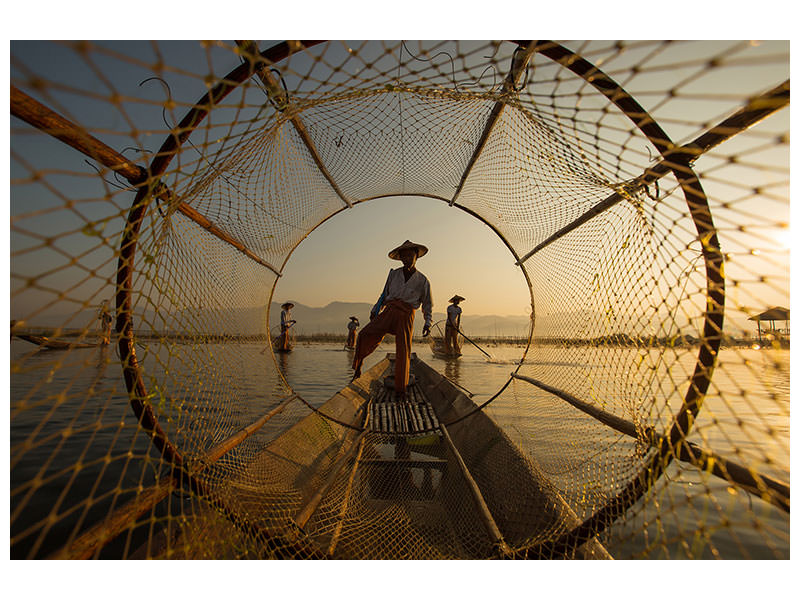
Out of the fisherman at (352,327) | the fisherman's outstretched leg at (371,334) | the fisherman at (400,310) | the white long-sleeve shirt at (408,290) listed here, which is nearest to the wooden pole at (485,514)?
the fisherman at (400,310)

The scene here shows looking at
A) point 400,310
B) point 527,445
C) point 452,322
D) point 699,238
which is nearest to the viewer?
point 699,238

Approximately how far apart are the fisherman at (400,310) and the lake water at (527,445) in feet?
4.20

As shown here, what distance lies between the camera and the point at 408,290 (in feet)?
16.3

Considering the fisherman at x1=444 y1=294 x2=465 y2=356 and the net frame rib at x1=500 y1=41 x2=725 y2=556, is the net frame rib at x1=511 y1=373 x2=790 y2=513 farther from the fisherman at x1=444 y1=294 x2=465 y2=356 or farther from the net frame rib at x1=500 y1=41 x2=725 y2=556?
the fisherman at x1=444 y1=294 x2=465 y2=356

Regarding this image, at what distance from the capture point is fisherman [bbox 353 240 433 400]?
476cm

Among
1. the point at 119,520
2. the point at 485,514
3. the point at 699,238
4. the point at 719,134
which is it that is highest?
the point at 719,134

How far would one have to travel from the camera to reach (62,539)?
89.2 inches

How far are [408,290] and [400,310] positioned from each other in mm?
289

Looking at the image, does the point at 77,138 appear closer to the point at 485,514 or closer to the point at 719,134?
the point at 719,134

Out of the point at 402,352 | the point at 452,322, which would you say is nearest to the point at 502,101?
the point at 402,352

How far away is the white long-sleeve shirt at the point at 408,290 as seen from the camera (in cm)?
496
